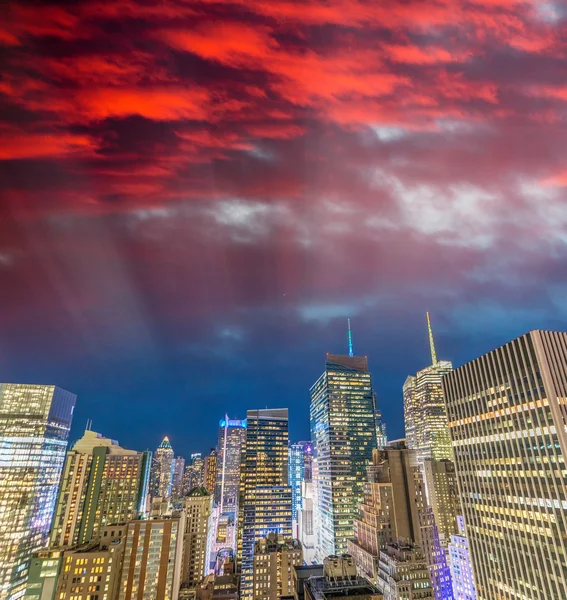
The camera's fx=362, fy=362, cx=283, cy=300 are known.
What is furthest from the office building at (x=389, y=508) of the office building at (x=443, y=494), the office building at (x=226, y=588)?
the office building at (x=443, y=494)

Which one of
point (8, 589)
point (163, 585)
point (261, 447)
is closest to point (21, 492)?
point (8, 589)

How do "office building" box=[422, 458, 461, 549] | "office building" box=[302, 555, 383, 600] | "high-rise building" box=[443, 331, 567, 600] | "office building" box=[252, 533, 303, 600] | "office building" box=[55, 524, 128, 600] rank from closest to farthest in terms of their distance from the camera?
"high-rise building" box=[443, 331, 567, 600], "office building" box=[302, 555, 383, 600], "office building" box=[55, 524, 128, 600], "office building" box=[252, 533, 303, 600], "office building" box=[422, 458, 461, 549]

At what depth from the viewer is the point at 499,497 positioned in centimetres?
7106

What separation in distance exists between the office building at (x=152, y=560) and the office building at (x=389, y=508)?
55.2 m

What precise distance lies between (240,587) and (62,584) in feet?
247

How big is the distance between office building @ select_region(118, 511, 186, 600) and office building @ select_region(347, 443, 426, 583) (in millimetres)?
55185

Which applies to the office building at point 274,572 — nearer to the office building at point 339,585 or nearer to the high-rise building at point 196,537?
the high-rise building at point 196,537

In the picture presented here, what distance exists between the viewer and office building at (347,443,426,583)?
364 ft

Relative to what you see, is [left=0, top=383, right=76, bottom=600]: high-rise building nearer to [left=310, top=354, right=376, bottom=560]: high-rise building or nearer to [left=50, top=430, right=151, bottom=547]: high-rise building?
[left=50, top=430, right=151, bottom=547]: high-rise building

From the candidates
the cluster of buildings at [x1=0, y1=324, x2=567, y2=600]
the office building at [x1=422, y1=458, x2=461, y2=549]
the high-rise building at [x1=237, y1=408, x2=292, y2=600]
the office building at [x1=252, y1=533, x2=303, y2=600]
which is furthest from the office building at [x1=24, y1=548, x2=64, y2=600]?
the office building at [x1=422, y1=458, x2=461, y2=549]

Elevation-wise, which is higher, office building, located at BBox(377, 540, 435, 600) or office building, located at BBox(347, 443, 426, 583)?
office building, located at BBox(347, 443, 426, 583)

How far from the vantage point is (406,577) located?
8188cm

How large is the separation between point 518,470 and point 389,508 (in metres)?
59.5

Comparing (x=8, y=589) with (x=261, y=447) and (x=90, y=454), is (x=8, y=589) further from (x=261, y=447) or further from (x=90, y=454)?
(x=261, y=447)
